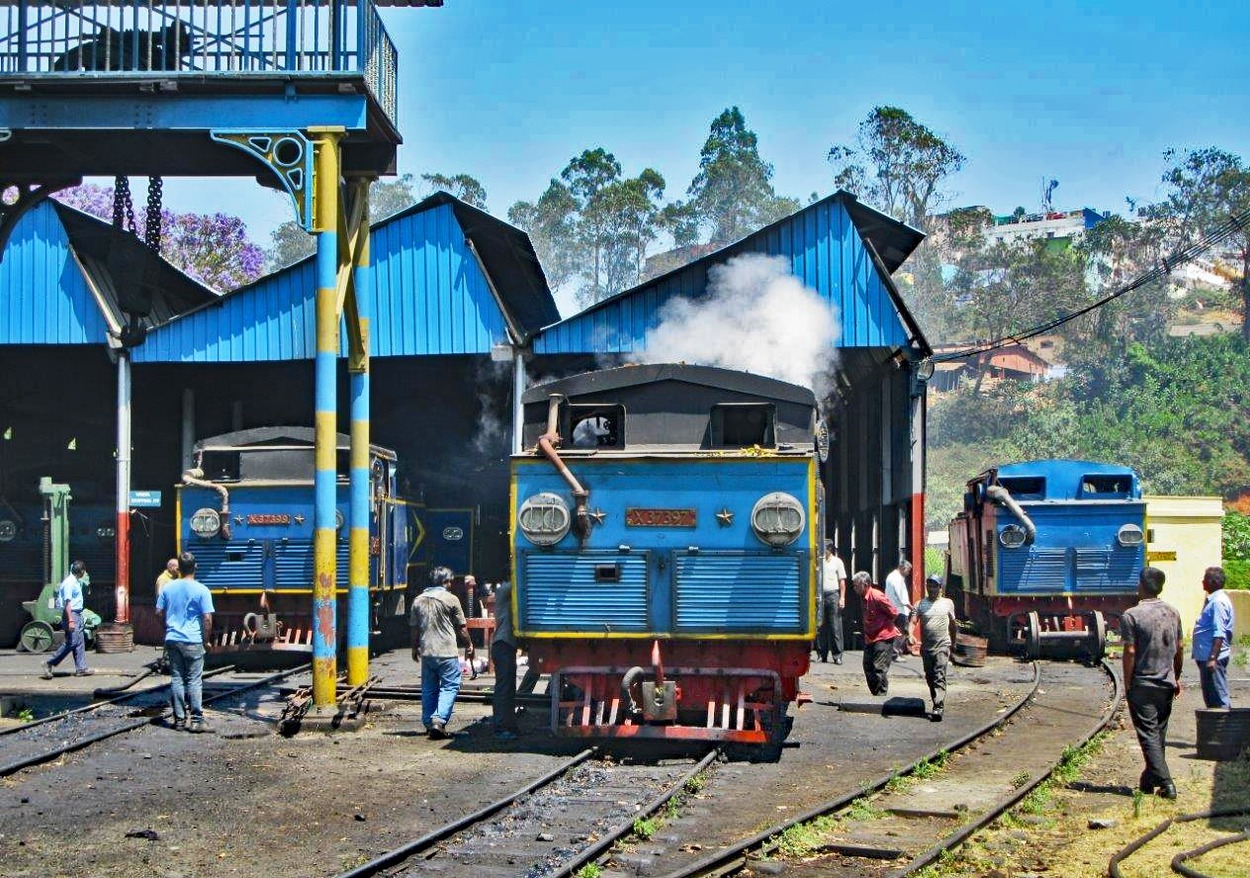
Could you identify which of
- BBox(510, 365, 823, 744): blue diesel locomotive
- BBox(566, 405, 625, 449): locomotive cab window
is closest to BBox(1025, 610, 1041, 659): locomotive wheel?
BBox(510, 365, 823, 744): blue diesel locomotive

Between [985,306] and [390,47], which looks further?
[985,306]

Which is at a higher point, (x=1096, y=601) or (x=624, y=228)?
(x=624, y=228)

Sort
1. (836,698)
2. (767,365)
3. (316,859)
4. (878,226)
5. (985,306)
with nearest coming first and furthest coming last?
(316,859) → (836,698) → (767,365) → (878,226) → (985,306)

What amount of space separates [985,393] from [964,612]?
47.9 meters

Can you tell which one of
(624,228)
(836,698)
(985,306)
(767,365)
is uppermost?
(624,228)

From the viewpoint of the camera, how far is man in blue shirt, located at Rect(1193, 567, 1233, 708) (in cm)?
1375

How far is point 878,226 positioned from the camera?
1026 inches

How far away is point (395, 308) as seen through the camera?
81.8 feet

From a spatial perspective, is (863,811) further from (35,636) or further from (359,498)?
(35,636)

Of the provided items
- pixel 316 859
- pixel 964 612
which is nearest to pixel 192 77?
pixel 316 859

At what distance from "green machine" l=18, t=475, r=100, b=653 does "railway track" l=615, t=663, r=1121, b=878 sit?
15501 millimetres

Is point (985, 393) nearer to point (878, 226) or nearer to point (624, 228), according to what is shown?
point (624, 228)

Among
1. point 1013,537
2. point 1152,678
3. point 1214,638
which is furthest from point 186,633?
point 1013,537

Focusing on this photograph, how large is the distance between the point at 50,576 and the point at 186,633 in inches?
450
